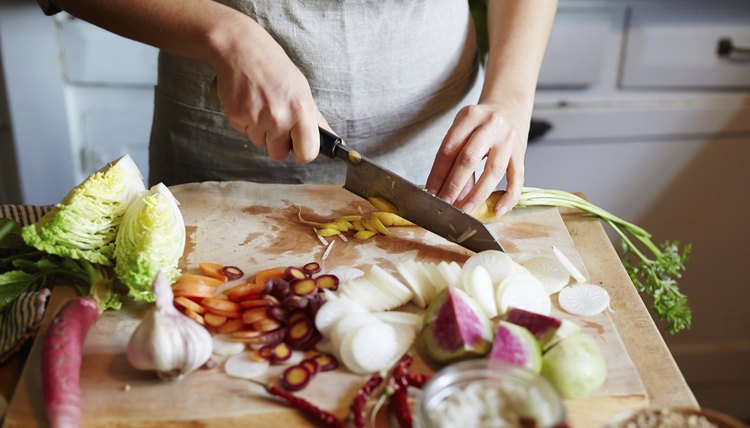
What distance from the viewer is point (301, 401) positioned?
1105 millimetres

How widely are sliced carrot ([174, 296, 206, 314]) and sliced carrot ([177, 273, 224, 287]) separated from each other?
0.04 meters

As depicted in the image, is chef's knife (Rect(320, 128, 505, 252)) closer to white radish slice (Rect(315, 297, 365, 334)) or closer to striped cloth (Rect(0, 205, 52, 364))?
white radish slice (Rect(315, 297, 365, 334))

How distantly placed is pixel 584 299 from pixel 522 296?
0.14 metres

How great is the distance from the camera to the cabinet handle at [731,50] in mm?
2580

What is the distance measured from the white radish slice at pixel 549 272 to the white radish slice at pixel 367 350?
1.13ft

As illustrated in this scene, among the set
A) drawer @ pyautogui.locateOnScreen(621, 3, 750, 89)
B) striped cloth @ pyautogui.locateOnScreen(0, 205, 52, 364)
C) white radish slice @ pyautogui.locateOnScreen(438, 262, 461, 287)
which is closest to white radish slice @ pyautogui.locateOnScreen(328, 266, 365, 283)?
white radish slice @ pyautogui.locateOnScreen(438, 262, 461, 287)

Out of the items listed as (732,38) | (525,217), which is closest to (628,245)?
(525,217)

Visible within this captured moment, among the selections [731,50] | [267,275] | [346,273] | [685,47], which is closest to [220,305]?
[267,275]

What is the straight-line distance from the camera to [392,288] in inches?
51.8

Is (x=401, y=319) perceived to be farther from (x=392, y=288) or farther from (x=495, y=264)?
(x=495, y=264)

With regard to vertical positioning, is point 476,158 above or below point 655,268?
above

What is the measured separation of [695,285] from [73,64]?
2.36 m

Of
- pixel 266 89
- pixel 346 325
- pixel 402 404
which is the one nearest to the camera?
pixel 402 404

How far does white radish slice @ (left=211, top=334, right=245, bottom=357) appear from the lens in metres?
1.22
